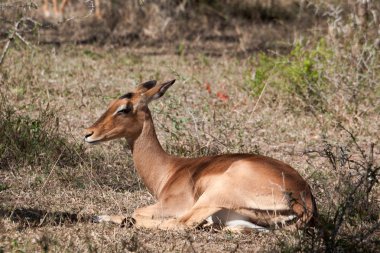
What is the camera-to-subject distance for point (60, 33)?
13508 millimetres

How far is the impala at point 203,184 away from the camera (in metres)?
5.48

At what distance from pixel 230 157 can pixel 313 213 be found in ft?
2.71

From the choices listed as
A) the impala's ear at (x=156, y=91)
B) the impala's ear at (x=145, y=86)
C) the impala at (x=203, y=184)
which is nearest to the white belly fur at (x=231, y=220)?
the impala at (x=203, y=184)

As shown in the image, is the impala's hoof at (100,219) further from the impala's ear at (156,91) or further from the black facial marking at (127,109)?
the impala's ear at (156,91)

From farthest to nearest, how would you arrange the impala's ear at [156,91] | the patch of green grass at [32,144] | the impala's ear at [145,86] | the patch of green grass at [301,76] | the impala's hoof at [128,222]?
the patch of green grass at [301,76] < the patch of green grass at [32,144] < the impala's ear at [145,86] < the impala's ear at [156,91] < the impala's hoof at [128,222]

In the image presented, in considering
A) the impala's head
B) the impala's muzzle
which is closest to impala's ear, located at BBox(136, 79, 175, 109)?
the impala's head

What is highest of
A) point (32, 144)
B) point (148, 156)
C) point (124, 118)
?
point (124, 118)

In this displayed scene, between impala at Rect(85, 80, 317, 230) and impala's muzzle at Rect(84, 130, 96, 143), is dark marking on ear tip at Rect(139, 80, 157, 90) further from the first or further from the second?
impala's muzzle at Rect(84, 130, 96, 143)

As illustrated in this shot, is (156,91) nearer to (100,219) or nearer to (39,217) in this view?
(100,219)

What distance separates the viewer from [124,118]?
6453 mm

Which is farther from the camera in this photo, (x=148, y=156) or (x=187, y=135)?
(x=187, y=135)

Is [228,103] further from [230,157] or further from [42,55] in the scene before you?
[230,157]

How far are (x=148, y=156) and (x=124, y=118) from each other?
0.31 m

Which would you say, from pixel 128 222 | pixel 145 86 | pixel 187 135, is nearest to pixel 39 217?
pixel 128 222
